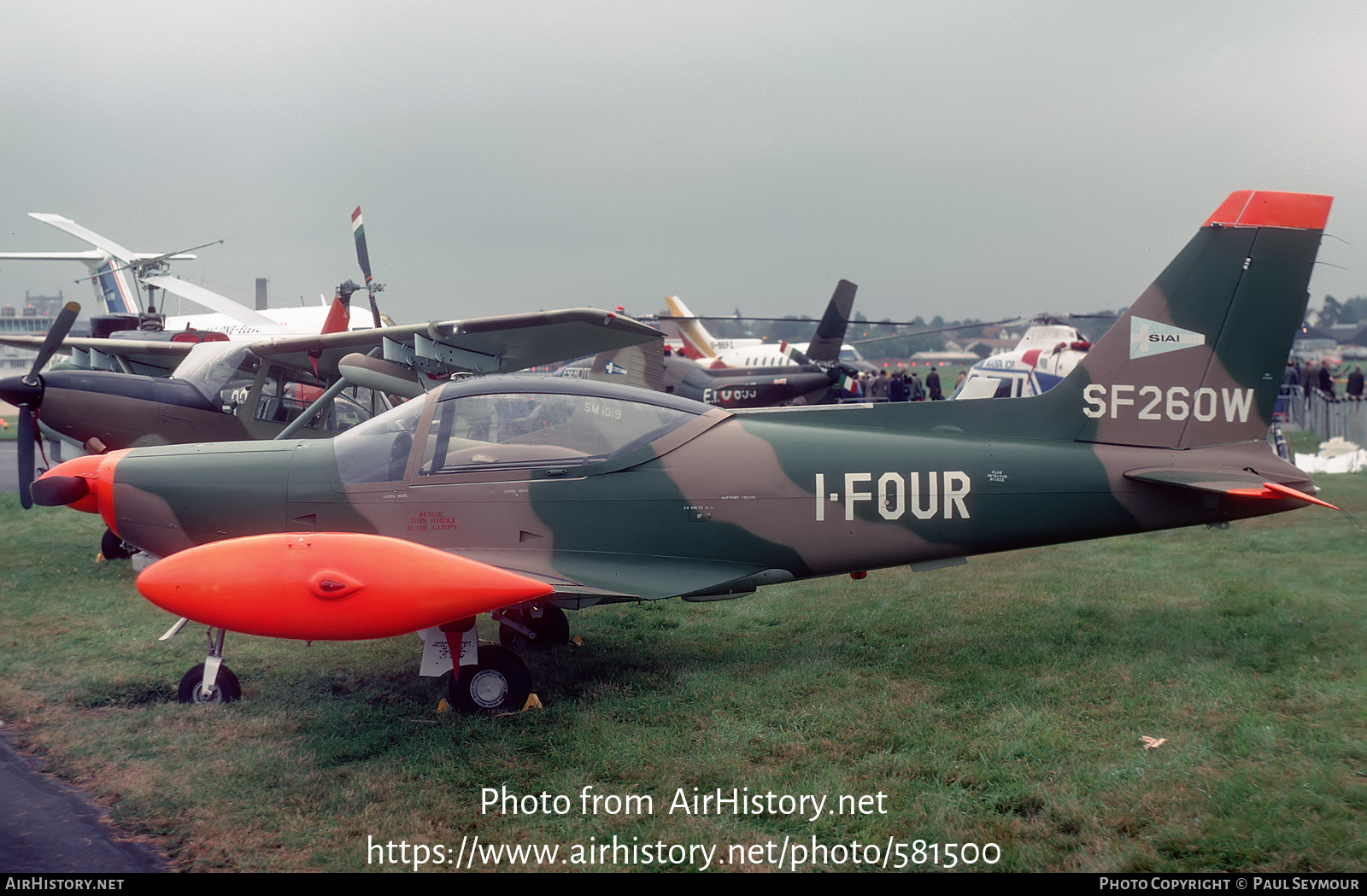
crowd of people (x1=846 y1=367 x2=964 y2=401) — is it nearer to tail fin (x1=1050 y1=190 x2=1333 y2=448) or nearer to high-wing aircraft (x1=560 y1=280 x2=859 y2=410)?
high-wing aircraft (x1=560 y1=280 x2=859 y2=410)

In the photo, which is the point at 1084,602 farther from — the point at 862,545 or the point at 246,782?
the point at 246,782

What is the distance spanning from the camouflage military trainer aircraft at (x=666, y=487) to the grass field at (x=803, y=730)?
0.62 m

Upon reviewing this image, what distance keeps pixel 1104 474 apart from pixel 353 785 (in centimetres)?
473

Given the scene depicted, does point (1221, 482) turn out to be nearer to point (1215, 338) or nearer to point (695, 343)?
point (1215, 338)

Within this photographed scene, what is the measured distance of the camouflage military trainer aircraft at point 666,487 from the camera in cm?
527

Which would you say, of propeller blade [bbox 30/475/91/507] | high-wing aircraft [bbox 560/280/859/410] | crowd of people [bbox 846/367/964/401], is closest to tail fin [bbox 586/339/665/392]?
high-wing aircraft [bbox 560/280/859/410]

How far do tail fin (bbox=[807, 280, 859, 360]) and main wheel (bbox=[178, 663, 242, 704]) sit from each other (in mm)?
24051

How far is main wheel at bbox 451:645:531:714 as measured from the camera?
5.03 metres

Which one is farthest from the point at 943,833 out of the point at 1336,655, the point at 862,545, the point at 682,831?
the point at 1336,655

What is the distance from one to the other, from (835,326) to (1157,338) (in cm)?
2228

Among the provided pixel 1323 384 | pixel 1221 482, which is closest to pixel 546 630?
pixel 1221 482

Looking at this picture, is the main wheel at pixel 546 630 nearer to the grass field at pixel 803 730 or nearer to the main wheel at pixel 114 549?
the grass field at pixel 803 730

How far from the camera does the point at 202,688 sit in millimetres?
5230
